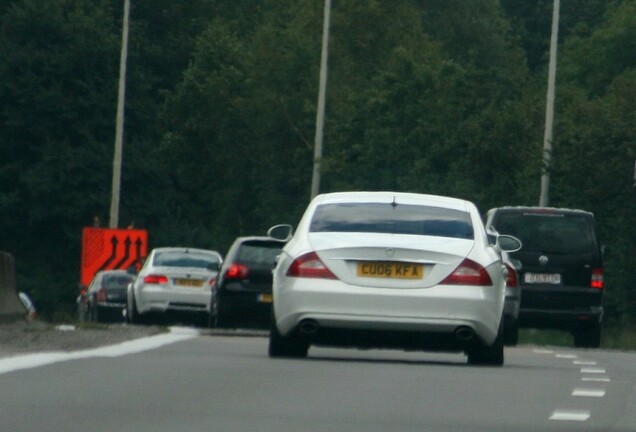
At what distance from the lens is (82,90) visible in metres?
71.9

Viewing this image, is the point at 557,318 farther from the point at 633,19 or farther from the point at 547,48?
the point at 547,48

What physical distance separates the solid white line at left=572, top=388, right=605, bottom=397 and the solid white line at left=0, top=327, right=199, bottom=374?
364 cm

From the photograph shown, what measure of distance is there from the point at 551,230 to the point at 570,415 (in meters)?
16.4

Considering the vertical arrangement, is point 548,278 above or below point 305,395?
below

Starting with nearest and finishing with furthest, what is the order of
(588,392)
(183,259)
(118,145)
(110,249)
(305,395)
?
1. (305,395)
2. (588,392)
3. (183,259)
4. (110,249)
5. (118,145)

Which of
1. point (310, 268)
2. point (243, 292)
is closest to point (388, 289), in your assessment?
point (310, 268)

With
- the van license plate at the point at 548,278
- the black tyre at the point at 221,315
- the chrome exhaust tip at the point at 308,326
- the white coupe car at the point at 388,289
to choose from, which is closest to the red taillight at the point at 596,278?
the van license plate at the point at 548,278

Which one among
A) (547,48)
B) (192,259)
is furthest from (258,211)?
(192,259)

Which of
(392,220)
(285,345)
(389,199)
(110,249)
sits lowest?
(110,249)

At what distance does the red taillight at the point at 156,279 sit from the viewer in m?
34.7

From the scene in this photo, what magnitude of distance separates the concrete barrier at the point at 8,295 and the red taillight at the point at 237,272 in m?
5.11

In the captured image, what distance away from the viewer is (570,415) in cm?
1259

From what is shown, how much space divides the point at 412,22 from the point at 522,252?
4831cm

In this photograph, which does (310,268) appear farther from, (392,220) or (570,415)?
(570,415)
